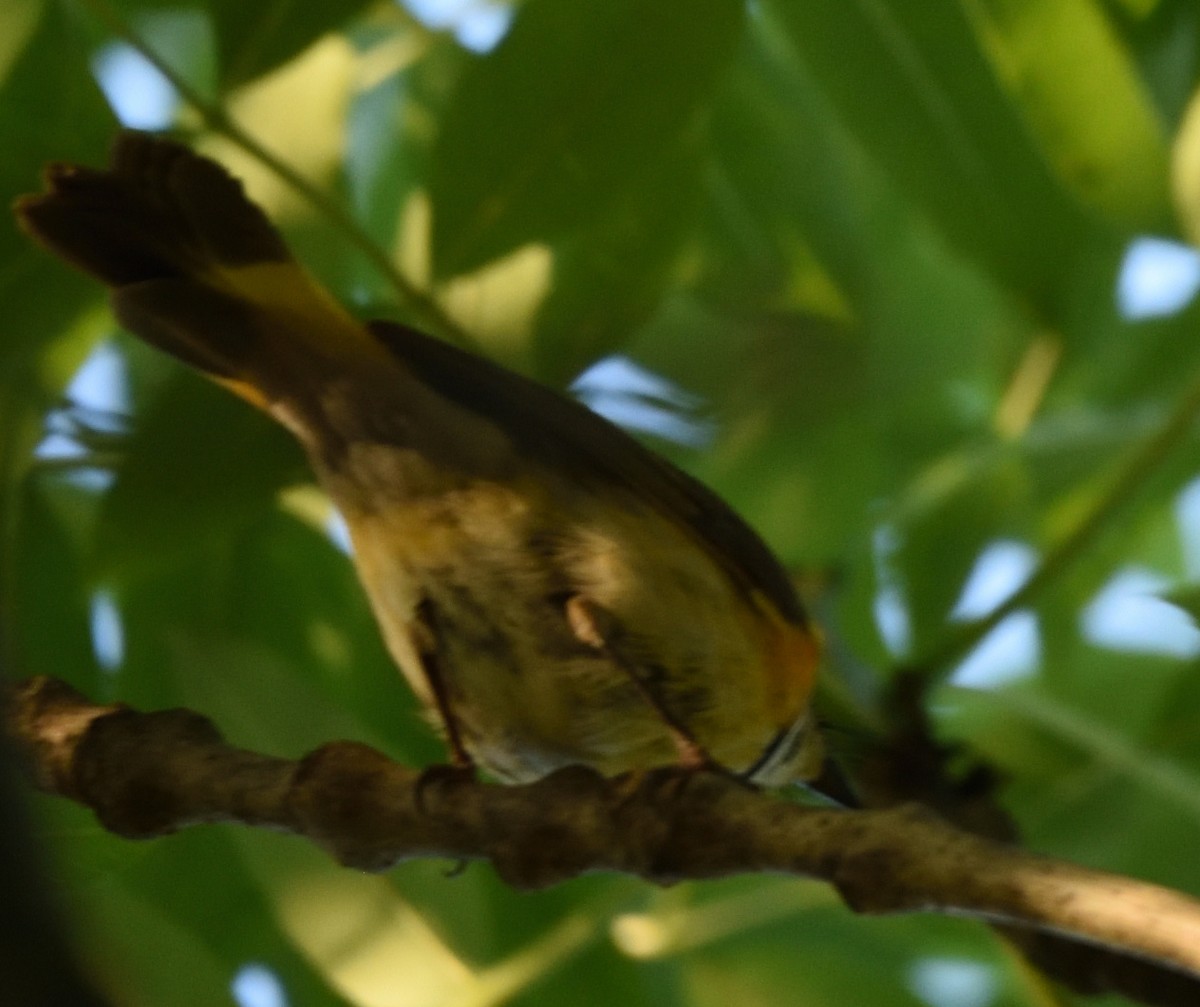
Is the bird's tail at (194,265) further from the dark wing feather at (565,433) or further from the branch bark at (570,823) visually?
the branch bark at (570,823)

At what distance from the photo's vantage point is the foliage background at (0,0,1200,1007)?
4.17 ft

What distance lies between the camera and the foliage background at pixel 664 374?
1270 mm

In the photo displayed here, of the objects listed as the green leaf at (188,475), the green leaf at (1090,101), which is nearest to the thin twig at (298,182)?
the green leaf at (188,475)

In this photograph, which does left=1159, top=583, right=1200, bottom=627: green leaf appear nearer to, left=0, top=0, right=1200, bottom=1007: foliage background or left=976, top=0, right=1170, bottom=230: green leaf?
left=0, top=0, right=1200, bottom=1007: foliage background

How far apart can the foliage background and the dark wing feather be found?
0.18m

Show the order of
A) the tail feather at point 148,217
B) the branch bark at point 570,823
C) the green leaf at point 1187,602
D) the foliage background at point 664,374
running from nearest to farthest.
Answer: the branch bark at point 570,823 < the green leaf at point 1187,602 < the tail feather at point 148,217 < the foliage background at point 664,374

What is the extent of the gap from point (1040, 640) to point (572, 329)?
0.71 metres

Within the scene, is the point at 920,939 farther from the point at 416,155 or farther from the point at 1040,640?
the point at 416,155

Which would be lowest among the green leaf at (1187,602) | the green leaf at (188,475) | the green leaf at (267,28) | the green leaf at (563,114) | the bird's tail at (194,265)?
the green leaf at (1187,602)

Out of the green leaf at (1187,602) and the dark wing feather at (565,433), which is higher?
the dark wing feather at (565,433)

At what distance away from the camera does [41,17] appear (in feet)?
3.99

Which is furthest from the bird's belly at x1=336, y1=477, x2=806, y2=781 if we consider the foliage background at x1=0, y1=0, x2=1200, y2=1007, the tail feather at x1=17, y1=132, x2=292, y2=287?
the tail feather at x1=17, y1=132, x2=292, y2=287

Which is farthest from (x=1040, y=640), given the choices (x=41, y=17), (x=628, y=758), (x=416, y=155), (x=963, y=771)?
(x=41, y=17)

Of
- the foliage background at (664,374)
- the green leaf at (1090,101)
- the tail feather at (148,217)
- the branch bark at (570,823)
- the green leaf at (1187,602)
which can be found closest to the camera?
the branch bark at (570,823)
